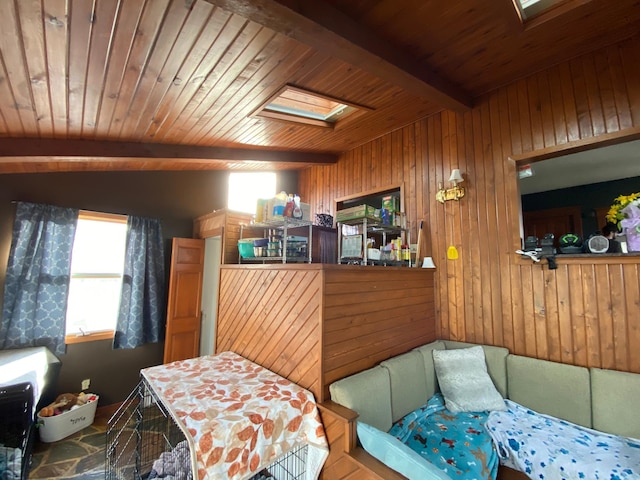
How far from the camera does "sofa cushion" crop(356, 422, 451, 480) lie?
1299 millimetres

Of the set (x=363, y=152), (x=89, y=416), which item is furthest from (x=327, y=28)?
(x=89, y=416)

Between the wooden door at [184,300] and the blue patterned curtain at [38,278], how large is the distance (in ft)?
3.46

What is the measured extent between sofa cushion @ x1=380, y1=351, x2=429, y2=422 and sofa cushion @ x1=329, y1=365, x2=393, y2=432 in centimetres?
9

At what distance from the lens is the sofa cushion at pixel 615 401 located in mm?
1894

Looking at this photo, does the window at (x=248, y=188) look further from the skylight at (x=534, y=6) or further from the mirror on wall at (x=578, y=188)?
the mirror on wall at (x=578, y=188)

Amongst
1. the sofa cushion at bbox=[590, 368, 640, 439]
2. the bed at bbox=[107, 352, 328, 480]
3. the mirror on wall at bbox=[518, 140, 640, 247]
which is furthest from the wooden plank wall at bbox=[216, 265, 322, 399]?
the mirror on wall at bbox=[518, 140, 640, 247]

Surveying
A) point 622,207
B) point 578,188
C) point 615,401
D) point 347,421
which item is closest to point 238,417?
point 347,421

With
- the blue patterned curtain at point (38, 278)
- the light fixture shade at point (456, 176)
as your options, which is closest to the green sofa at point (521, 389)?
the light fixture shade at point (456, 176)

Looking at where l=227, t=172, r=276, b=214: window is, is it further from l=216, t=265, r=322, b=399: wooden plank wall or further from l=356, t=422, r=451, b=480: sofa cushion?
l=356, t=422, r=451, b=480: sofa cushion

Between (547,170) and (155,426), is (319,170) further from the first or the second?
(155,426)

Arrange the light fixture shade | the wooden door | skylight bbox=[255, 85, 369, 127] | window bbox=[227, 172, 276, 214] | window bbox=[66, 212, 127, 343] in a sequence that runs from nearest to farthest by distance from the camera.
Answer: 1. skylight bbox=[255, 85, 369, 127]
2. the light fixture shade
3. window bbox=[66, 212, 127, 343]
4. the wooden door
5. window bbox=[227, 172, 276, 214]

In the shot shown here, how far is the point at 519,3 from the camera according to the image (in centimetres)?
189

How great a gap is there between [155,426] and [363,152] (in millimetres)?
4305

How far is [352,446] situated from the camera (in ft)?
5.37
